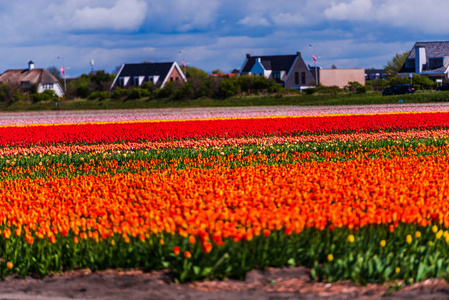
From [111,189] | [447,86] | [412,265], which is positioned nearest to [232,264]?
[412,265]

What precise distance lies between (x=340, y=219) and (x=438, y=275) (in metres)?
1.41

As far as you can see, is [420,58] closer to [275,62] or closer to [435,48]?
[435,48]

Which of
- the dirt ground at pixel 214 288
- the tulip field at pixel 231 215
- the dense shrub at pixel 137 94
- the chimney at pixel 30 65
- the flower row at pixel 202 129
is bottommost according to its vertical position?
the dirt ground at pixel 214 288

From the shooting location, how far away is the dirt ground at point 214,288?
689 centimetres

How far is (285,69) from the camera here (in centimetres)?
10362

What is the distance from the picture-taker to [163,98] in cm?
6309

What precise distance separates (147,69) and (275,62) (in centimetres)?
2074

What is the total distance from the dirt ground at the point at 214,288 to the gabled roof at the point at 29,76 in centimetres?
10168

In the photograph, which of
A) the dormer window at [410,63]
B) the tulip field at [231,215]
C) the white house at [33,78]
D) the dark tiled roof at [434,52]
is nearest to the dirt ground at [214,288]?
the tulip field at [231,215]

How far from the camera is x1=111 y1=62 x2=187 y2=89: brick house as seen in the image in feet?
319

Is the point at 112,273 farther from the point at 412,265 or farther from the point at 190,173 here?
the point at 190,173

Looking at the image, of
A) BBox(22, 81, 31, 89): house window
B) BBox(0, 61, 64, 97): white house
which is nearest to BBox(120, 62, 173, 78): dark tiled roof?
BBox(0, 61, 64, 97): white house

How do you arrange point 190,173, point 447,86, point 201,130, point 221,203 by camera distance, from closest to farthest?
point 221,203, point 190,173, point 201,130, point 447,86

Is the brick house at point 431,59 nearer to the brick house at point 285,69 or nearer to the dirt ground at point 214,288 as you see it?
the brick house at point 285,69
